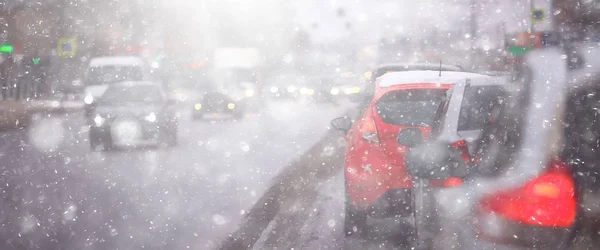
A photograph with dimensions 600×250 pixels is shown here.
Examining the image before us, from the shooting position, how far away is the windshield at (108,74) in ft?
74.9

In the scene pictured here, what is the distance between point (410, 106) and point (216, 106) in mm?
18814

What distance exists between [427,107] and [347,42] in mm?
78739

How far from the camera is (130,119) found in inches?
579

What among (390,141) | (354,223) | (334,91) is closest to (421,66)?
(354,223)

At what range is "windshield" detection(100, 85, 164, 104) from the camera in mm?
15145

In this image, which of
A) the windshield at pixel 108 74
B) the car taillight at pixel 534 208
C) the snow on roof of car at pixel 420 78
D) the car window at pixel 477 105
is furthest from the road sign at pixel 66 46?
the car taillight at pixel 534 208

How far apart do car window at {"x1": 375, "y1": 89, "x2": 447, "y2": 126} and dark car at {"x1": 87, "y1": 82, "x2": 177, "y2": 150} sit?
31.7 ft

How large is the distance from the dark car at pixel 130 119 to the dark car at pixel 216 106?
868 cm

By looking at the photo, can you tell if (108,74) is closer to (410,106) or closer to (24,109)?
(24,109)

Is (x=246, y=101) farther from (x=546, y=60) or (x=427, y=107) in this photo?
(x=546, y=60)

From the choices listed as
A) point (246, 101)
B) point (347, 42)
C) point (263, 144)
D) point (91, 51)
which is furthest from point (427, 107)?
point (347, 42)

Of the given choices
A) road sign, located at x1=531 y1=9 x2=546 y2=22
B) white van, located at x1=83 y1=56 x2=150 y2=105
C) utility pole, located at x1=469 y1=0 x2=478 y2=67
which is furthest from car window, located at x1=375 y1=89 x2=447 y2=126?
Result: utility pole, located at x1=469 y1=0 x2=478 y2=67

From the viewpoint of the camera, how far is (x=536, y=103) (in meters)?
3.36

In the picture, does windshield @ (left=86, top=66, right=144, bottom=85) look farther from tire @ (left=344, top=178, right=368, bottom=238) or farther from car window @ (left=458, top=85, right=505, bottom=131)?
car window @ (left=458, top=85, right=505, bottom=131)
